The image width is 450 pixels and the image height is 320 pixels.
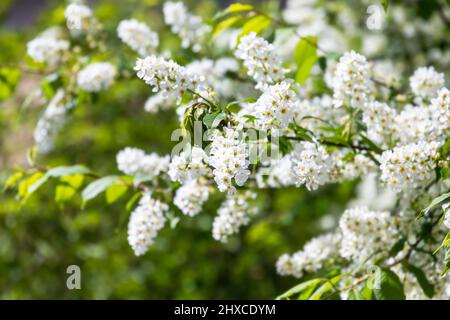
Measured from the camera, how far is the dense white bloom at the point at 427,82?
8.00 ft

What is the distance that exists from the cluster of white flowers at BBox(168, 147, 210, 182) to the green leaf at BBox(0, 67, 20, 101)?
1.75 meters

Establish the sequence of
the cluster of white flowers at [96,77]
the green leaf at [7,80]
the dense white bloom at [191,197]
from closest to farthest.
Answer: the dense white bloom at [191,197] → the cluster of white flowers at [96,77] → the green leaf at [7,80]

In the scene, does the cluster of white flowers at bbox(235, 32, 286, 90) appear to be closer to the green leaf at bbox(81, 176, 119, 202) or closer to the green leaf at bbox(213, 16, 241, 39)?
the green leaf at bbox(213, 16, 241, 39)

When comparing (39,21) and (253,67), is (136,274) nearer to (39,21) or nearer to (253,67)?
(39,21)

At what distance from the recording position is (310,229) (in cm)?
572

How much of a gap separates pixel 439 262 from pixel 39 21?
4837mm

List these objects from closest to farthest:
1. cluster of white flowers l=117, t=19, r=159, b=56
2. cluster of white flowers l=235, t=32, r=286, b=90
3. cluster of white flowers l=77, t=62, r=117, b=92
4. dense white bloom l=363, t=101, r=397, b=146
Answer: cluster of white flowers l=235, t=32, r=286, b=90 < dense white bloom l=363, t=101, r=397, b=146 < cluster of white flowers l=117, t=19, r=159, b=56 < cluster of white flowers l=77, t=62, r=117, b=92

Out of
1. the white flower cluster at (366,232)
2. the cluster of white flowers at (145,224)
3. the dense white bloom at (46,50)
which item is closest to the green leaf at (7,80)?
the dense white bloom at (46,50)

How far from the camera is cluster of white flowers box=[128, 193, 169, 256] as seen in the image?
7.80 ft

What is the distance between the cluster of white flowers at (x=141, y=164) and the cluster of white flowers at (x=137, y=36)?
613 millimetres

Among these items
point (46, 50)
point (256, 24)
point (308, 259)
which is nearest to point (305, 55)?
point (256, 24)

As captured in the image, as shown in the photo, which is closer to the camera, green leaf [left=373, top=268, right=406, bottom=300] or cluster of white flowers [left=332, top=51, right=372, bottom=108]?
green leaf [left=373, top=268, right=406, bottom=300]

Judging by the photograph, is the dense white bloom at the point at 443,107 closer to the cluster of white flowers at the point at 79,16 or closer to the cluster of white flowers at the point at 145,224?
the cluster of white flowers at the point at 145,224

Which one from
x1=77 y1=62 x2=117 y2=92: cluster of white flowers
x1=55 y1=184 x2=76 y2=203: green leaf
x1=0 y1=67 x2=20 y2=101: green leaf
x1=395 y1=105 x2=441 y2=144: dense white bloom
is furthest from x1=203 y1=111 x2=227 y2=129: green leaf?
x1=0 y1=67 x2=20 y2=101: green leaf
